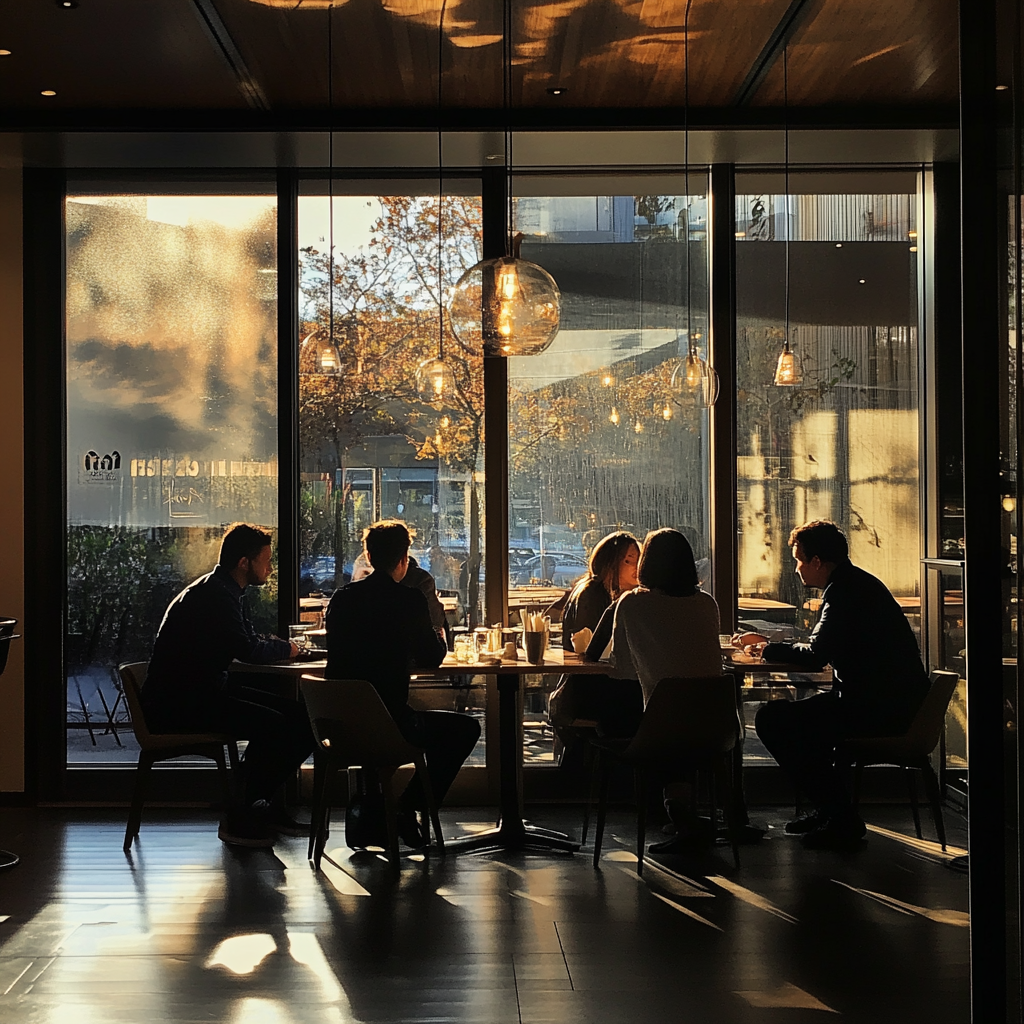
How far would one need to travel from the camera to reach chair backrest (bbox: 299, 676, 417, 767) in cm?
478

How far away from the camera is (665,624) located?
498 cm

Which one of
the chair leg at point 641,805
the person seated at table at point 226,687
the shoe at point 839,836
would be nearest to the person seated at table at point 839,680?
the shoe at point 839,836

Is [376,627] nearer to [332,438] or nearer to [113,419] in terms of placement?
[332,438]

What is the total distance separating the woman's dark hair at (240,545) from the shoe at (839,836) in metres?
2.94

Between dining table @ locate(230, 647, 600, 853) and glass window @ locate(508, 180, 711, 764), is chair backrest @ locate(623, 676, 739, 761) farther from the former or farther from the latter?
glass window @ locate(508, 180, 711, 764)

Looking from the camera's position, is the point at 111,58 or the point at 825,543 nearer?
the point at 111,58

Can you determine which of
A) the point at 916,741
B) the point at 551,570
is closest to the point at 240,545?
the point at 551,570

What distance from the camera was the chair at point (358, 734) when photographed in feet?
15.7

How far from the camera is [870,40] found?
500cm

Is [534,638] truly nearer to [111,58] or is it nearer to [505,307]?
[505,307]

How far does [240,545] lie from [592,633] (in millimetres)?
1752

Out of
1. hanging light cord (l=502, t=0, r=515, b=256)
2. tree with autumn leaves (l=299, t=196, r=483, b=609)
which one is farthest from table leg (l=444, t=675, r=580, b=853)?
hanging light cord (l=502, t=0, r=515, b=256)

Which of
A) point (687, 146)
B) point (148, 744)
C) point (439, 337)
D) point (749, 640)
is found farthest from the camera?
point (439, 337)

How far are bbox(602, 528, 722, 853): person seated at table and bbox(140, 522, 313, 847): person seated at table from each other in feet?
5.41
